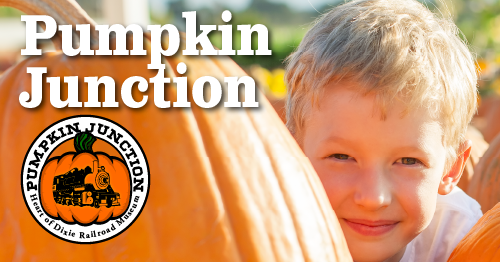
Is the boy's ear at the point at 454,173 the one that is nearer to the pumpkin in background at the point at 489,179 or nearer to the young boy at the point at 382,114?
the young boy at the point at 382,114

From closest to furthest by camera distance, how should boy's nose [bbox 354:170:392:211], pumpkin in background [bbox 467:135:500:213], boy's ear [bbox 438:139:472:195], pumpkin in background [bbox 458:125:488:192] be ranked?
boy's nose [bbox 354:170:392:211] < boy's ear [bbox 438:139:472:195] < pumpkin in background [bbox 467:135:500:213] < pumpkin in background [bbox 458:125:488:192]

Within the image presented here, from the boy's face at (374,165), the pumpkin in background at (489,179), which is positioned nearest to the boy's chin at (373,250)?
the boy's face at (374,165)

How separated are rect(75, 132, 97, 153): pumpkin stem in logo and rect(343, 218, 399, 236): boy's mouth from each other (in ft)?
2.10

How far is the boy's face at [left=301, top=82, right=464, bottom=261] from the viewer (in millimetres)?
974

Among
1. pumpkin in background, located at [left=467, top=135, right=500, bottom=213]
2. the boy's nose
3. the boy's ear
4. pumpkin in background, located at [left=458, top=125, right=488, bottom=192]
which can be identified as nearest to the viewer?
the boy's nose

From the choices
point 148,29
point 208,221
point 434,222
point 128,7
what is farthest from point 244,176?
point 128,7

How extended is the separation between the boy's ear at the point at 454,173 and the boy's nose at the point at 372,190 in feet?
0.90

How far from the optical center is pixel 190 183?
56cm

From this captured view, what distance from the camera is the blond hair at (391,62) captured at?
1010mm

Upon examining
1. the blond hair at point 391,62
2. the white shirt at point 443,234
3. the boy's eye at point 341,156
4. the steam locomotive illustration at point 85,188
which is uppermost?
the blond hair at point 391,62

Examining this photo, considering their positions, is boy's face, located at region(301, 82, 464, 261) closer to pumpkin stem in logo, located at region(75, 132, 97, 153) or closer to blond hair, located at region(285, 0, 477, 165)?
blond hair, located at region(285, 0, 477, 165)

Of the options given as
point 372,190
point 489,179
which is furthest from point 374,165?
point 489,179

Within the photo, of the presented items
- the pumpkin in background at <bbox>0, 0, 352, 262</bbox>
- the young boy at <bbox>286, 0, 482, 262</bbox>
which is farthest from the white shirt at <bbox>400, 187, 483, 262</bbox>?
the pumpkin in background at <bbox>0, 0, 352, 262</bbox>

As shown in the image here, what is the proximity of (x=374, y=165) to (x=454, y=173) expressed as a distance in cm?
36
